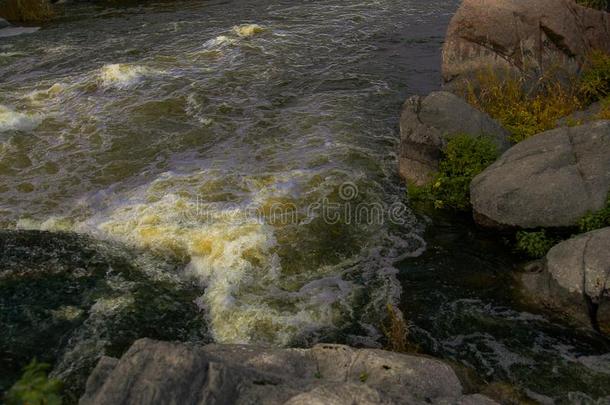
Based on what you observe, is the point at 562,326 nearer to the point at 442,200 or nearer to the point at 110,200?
the point at 442,200

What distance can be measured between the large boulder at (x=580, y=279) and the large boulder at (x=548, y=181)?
2.61ft

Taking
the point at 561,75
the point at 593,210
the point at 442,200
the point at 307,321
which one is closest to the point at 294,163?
the point at 442,200

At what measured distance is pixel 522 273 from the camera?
813cm

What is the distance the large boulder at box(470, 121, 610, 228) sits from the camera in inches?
324

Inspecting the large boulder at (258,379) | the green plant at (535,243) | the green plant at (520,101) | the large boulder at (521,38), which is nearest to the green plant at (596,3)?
the large boulder at (521,38)

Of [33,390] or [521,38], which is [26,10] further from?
[33,390]

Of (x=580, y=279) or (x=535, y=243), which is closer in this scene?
(x=580, y=279)

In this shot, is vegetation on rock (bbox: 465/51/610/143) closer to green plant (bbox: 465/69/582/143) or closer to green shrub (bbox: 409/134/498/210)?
green plant (bbox: 465/69/582/143)

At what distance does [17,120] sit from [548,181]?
1122cm

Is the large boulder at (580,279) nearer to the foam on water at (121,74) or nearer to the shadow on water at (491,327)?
the shadow on water at (491,327)

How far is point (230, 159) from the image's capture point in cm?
1164

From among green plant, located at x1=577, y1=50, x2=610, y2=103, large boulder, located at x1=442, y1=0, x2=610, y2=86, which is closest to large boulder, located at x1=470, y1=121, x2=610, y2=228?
green plant, located at x1=577, y1=50, x2=610, y2=103

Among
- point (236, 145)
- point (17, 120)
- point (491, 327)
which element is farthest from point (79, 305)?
point (17, 120)

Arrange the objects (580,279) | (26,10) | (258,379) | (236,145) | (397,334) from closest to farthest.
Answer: (258,379) → (397,334) → (580,279) → (236,145) → (26,10)
